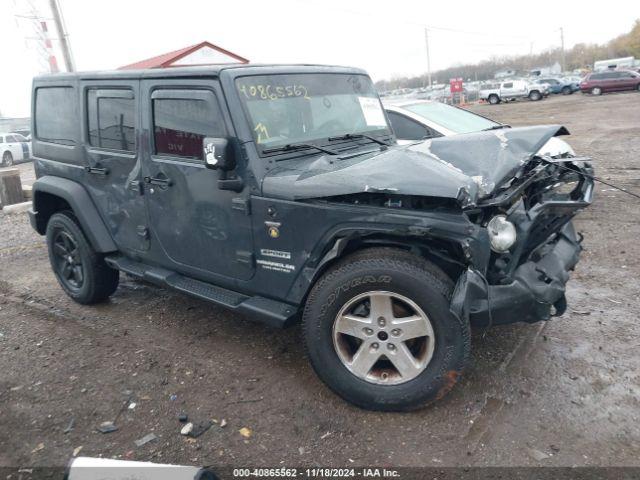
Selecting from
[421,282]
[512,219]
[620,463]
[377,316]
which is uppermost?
[512,219]

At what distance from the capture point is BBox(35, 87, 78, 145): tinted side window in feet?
15.1

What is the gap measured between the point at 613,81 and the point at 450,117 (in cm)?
3255

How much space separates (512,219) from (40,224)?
14.6 feet

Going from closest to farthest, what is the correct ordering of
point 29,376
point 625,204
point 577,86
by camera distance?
point 29,376, point 625,204, point 577,86

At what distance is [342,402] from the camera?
3.21 m

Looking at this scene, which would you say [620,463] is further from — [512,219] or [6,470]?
[6,470]

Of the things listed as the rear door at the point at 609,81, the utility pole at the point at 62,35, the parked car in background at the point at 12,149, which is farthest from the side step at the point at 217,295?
the rear door at the point at 609,81

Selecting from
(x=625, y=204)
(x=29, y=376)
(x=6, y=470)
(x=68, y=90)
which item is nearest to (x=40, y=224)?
(x=68, y=90)

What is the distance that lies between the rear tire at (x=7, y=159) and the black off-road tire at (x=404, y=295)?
2432 cm

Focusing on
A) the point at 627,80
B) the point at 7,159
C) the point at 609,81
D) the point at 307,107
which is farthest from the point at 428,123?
the point at 627,80

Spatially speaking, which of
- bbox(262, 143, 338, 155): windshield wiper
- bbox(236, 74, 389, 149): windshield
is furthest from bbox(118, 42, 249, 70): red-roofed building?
bbox(262, 143, 338, 155): windshield wiper

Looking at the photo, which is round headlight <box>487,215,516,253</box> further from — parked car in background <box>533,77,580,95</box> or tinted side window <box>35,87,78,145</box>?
parked car in background <box>533,77,580,95</box>

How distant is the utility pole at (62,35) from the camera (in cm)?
1480

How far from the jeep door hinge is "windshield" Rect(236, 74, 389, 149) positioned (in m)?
0.37
